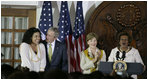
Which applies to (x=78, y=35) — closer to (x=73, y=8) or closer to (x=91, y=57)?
Answer: (x=73, y=8)

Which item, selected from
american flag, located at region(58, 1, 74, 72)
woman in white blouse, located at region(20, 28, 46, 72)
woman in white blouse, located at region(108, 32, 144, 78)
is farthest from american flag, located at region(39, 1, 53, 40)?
woman in white blouse, located at region(108, 32, 144, 78)

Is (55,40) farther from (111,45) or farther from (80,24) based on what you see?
(111,45)

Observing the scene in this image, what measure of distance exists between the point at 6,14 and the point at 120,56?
2877 millimetres

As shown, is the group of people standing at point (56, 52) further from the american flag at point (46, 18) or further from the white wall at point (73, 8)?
the white wall at point (73, 8)

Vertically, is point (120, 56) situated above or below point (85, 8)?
below

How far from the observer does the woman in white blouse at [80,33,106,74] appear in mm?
6215

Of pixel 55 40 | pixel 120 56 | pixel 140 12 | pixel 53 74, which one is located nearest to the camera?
pixel 53 74

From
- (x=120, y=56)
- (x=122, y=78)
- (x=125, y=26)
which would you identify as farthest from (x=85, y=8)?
(x=122, y=78)

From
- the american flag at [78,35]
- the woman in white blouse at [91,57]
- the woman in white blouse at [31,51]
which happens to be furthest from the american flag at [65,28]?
the woman in white blouse at [31,51]

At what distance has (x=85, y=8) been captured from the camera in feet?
24.8

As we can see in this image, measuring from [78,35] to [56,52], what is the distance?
0.73m

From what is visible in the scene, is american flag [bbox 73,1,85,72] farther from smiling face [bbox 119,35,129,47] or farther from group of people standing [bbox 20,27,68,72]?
smiling face [bbox 119,35,129,47]

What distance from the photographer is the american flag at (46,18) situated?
709 centimetres

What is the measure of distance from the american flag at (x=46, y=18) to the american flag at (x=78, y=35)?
0.56 m
